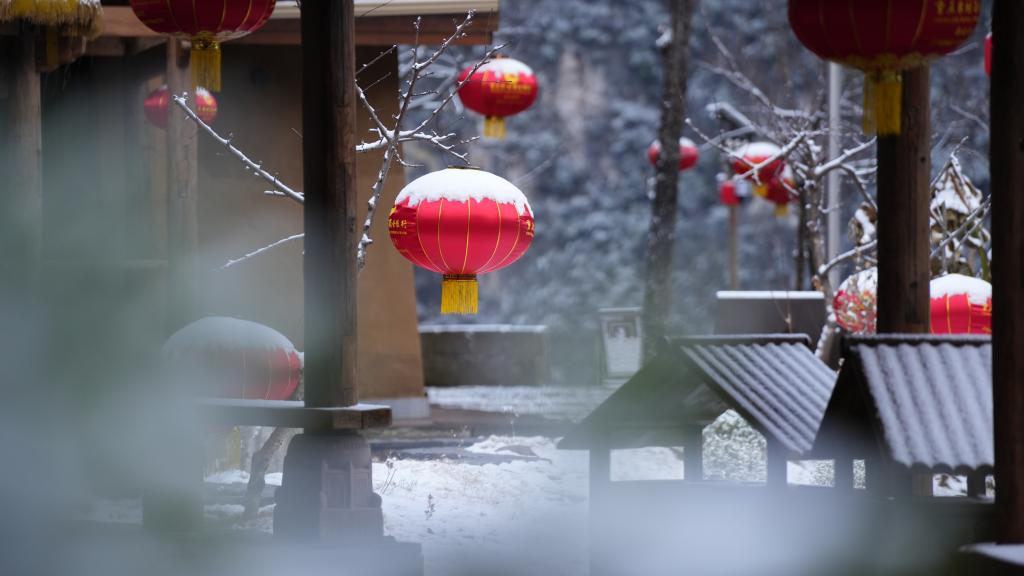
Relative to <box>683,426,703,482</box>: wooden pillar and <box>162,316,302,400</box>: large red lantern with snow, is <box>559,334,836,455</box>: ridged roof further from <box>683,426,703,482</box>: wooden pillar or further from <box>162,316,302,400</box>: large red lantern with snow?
<box>162,316,302,400</box>: large red lantern with snow

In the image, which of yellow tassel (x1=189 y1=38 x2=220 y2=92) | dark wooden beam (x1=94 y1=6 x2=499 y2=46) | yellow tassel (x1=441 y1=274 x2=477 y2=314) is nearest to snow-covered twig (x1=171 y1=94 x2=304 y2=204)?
yellow tassel (x1=441 y1=274 x2=477 y2=314)

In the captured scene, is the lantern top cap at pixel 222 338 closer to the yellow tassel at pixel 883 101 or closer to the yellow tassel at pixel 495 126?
the yellow tassel at pixel 883 101

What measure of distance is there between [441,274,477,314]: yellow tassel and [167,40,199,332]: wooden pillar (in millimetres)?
2418

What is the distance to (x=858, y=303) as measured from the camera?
41.9 feet

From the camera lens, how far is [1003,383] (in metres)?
5.33

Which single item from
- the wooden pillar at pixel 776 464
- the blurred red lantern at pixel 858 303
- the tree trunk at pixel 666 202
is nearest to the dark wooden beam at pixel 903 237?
the wooden pillar at pixel 776 464

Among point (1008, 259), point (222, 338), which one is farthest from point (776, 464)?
point (222, 338)

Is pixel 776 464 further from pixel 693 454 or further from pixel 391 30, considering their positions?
pixel 391 30

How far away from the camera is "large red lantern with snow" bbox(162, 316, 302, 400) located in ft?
29.7

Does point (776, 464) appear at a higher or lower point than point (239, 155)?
lower

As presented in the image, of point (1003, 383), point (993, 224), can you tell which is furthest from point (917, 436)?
point (993, 224)

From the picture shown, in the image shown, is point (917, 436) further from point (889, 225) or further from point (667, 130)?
point (667, 130)

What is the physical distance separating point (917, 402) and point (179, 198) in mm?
6838

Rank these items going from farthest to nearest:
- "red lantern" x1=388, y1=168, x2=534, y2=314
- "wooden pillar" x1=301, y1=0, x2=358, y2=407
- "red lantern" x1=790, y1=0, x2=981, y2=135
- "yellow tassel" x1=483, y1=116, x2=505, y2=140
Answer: "yellow tassel" x1=483, y1=116, x2=505, y2=140 → "red lantern" x1=388, y1=168, x2=534, y2=314 → "wooden pillar" x1=301, y1=0, x2=358, y2=407 → "red lantern" x1=790, y1=0, x2=981, y2=135
